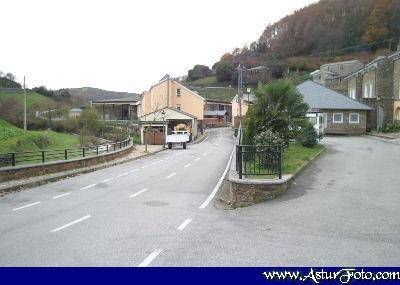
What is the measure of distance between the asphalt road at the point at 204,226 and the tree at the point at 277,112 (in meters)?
6.12

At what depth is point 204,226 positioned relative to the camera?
1081 cm

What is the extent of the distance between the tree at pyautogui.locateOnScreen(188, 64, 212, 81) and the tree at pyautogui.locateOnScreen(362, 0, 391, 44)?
2234 inches

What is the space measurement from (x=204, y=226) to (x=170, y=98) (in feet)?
236

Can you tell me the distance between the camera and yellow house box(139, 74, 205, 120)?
80.6 meters

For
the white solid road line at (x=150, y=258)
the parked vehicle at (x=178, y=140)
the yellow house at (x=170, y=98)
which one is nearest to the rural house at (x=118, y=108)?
the yellow house at (x=170, y=98)

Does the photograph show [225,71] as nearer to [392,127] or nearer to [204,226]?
[392,127]

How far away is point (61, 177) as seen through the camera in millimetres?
23062

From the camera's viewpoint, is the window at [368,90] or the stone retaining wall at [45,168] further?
the window at [368,90]

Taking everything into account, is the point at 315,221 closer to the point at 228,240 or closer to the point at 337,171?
the point at 228,240

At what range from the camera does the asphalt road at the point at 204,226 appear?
797 centimetres

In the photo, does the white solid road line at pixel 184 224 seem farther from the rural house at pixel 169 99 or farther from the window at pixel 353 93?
the window at pixel 353 93

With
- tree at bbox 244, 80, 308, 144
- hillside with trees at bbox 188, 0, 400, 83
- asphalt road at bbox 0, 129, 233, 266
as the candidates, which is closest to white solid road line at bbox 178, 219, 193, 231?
asphalt road at bbox 0, 129, 233, 266

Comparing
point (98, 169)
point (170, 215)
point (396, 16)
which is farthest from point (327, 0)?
point (170, 215)

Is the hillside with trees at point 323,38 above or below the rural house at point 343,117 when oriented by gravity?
above
